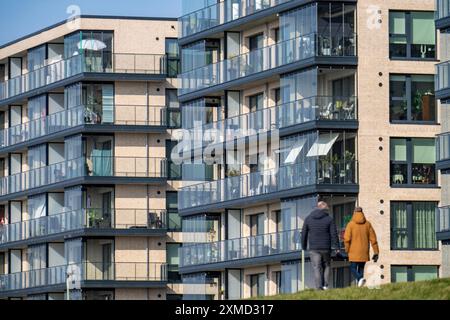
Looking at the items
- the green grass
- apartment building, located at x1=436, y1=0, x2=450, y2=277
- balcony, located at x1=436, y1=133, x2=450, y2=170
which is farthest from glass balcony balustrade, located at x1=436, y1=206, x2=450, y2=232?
the green grass

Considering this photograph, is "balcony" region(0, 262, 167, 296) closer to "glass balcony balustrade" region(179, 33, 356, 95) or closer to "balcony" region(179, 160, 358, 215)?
"balcony" region(179, 160, 358, 215)

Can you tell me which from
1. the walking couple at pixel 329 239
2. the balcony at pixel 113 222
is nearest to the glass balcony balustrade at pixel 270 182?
the balcony at pixel 113 222

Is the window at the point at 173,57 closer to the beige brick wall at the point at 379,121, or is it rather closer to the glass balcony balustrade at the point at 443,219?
the beige brick wall at the point at 379,121

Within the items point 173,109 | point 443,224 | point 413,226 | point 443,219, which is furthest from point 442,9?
point 173,109

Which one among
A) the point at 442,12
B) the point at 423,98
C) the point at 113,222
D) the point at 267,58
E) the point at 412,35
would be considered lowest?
the point at 113,222

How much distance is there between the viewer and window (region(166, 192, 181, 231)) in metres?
108

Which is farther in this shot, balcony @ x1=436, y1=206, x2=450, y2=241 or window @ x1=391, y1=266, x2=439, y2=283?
window @ x1=391, y1=266, x2=439, y2=283

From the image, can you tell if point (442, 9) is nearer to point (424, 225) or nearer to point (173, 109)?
point (424, 225)

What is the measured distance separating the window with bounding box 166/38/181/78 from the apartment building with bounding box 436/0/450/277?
108ft

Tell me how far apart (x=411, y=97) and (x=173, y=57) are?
30719 millimetres

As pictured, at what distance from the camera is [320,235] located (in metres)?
42.8

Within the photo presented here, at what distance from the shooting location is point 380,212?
263 ft
